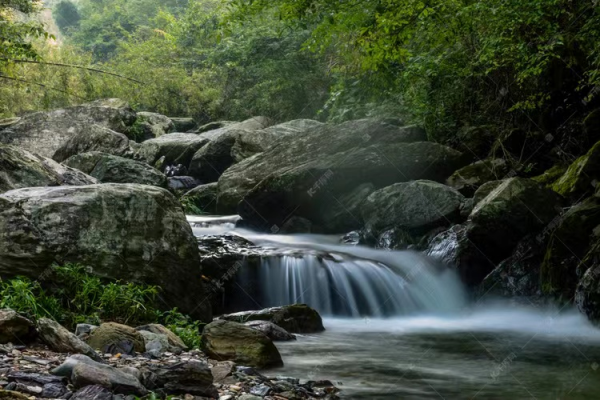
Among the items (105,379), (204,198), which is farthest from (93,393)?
(204,198)

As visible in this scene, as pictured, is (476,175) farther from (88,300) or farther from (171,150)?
(171,150)

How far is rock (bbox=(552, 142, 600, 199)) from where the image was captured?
10039mm

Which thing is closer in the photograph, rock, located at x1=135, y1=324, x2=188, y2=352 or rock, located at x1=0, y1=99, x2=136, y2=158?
rock, located at x1=135, y1=324, x2=188, y2=352

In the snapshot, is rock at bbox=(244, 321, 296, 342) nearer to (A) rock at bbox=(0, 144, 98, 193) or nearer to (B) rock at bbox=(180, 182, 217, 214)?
(A) rock at bbox=(0, 144, 98, 193)

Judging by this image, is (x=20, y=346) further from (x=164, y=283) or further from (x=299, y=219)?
(x=299, y=219)

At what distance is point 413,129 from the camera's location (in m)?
14.8

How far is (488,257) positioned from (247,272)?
392 cm

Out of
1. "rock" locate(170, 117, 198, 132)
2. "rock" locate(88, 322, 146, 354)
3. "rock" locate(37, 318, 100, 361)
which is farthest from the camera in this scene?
"rock" locate(170, 117, 198, 132)

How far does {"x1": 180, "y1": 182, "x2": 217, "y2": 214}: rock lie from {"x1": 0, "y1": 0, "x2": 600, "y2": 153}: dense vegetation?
13.3 feet

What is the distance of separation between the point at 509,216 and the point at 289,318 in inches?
162

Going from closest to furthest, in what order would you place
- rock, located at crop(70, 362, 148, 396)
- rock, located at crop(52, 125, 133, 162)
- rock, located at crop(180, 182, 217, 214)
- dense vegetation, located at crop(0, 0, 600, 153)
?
rock, located at crop(70, 362, 148, 396), dense vegetation, located at crop(0, 0, 600, 153), rock, located at crop(180, 182, 217, 214), rock, located at crop(52, 125, 133, 162)

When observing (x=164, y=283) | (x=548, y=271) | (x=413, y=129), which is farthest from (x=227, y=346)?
(x=413, y=129)

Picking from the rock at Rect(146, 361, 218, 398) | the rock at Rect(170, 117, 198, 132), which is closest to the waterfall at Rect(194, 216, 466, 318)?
the rock at Rect(146, 361, 218, 398)

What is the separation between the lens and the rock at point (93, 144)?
63.8ft
